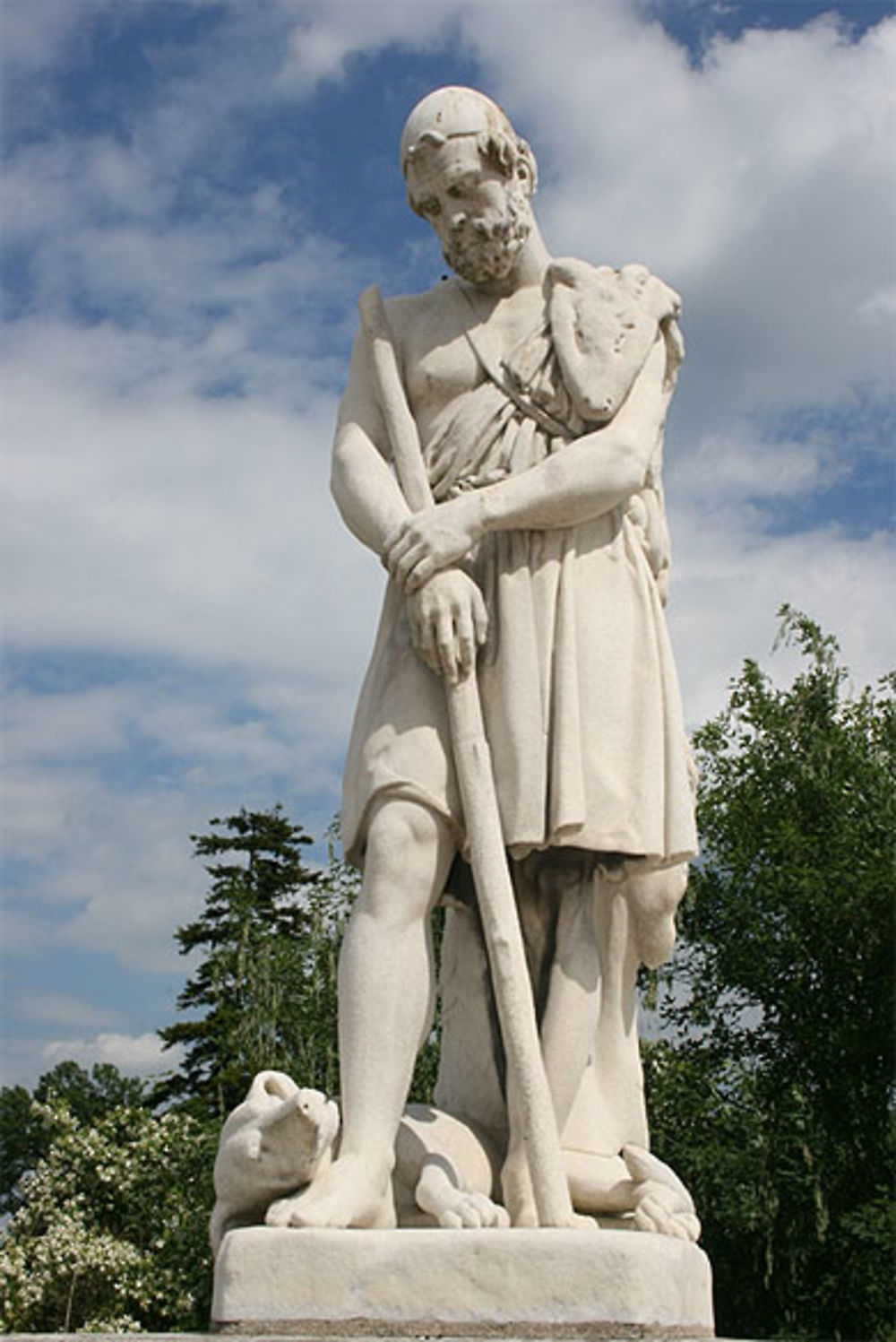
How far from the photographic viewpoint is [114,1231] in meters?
23.7

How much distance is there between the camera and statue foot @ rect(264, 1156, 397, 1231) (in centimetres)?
425

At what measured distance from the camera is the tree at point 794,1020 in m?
19.3

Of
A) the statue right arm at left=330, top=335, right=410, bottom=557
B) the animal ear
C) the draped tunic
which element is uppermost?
the statue right arm at left=330, top=335, right=410, bottom=557

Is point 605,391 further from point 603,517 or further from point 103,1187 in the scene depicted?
point 103,1187

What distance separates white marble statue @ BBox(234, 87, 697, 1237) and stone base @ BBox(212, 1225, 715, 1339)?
308 millimetres

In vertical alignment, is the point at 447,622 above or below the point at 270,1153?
above

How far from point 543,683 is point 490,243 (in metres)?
1.49

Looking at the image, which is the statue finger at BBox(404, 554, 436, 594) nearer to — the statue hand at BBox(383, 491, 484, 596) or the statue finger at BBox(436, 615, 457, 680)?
the statue hand at BBox(383, 491, 484, 596)

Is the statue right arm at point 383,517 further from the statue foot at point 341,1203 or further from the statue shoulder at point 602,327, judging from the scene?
the statue foot at point 341,1203

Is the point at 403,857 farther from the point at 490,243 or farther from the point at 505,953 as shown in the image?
the point at 490,243

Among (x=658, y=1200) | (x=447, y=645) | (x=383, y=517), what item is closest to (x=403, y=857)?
(x=447, y=645)

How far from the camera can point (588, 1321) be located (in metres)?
4.05

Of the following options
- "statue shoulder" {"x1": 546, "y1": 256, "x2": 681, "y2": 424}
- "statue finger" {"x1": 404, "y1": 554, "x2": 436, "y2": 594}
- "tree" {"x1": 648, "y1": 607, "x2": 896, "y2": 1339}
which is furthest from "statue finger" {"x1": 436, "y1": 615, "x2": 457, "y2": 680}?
"tree" {"x1": 648, "y1": 607, "x2": 896, "y2": 1339}

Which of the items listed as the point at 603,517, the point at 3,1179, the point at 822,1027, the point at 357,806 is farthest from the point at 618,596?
the point at 3,1179
